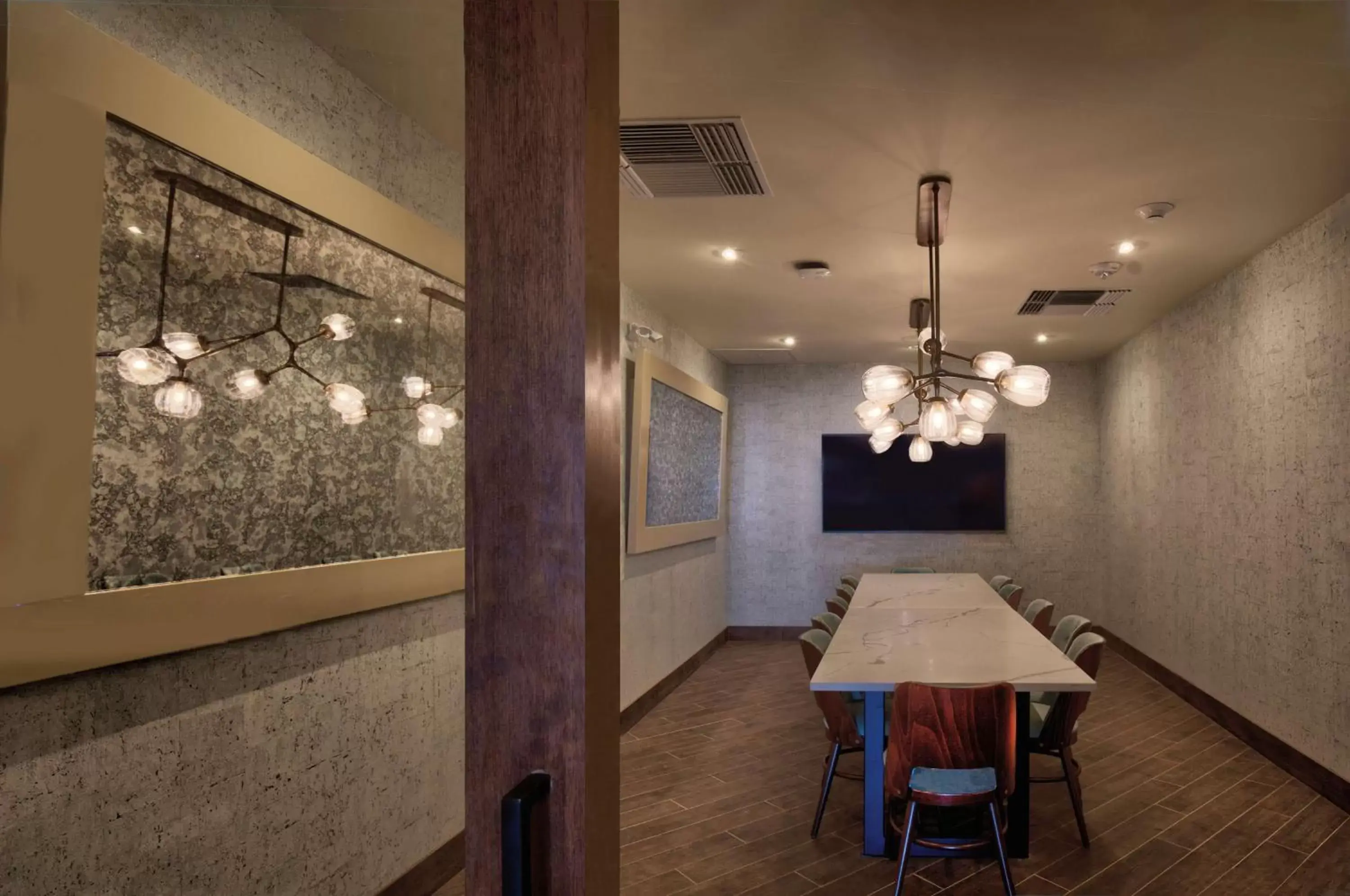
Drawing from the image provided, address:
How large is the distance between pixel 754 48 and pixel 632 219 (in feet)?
4.66

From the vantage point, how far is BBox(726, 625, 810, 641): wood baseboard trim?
764 cm

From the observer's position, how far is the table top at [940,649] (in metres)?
2.58

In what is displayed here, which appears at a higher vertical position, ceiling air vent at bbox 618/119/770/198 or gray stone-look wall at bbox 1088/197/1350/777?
ceiling air vent at bbox 618/119/770/198

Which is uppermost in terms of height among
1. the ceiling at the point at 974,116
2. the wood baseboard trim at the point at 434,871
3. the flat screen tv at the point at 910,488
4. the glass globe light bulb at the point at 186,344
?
the ceiling at the point at 974,116

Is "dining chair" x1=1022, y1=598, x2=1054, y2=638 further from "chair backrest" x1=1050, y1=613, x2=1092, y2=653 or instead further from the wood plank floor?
the wood plank floor

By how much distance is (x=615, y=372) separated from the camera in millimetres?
949

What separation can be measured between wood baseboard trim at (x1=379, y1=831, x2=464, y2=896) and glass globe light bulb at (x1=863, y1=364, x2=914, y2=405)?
8.16 feet

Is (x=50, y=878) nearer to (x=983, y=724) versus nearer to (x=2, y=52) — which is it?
(x=2, y=52)

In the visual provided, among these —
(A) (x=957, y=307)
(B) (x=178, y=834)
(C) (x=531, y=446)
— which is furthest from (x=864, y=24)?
(A) (x=957, y=307)

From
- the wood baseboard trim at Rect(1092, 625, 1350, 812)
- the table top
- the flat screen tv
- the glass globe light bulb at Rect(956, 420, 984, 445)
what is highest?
the glass globe light bulb at Rect(956, 420, 984, 445)

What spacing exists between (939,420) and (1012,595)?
2116 mm

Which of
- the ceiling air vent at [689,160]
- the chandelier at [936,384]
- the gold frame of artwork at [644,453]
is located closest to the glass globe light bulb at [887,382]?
the chandelier at [936,384]

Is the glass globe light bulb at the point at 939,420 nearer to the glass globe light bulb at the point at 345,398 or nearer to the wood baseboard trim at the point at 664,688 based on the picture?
the wood baseboard trim at the point at 664,688

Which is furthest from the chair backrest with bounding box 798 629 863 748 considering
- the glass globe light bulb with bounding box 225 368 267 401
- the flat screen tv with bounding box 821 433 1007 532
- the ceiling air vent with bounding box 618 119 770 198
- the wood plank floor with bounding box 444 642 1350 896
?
the flat screen tv with bounding box 821 433 1007 532
